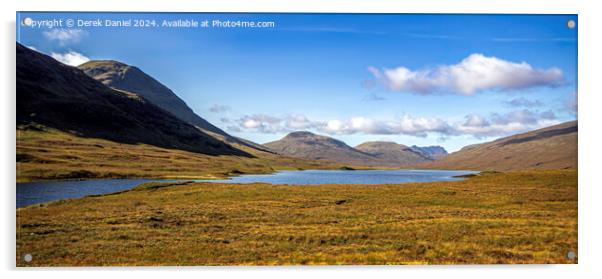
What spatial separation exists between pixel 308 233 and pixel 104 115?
91.6 m

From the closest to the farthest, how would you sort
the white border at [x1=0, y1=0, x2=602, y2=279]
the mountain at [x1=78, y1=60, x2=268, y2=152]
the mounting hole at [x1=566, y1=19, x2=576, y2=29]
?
the white border at [x1=0, y1=0, x2=602, y2=279], the mounting hole at [x1=566, y1=19, x2=576, y2=29], the mountain at [x1=78, y1=60, x2=268, y2=152]

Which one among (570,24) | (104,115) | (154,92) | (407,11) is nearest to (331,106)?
(407,11)

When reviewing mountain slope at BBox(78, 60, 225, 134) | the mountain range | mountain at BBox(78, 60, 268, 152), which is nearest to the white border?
the mountain range

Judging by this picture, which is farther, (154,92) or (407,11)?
(154,92)

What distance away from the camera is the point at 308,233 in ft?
56.4

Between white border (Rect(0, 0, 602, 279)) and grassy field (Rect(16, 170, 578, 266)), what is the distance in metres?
0.39

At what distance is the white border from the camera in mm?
15133

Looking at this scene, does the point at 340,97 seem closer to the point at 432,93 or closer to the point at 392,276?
the point at 432,93

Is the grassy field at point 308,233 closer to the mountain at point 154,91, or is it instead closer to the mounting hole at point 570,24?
the mounting hole at point 570,24

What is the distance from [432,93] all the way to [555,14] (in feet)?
20.2

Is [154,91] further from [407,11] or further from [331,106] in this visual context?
[407,11]

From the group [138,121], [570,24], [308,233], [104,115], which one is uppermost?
[104,115]

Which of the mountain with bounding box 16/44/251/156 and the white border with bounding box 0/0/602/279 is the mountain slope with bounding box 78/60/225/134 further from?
the white border with bounding box 0/0/602/279

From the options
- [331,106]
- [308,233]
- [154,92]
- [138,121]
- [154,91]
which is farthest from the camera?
[154,91]
